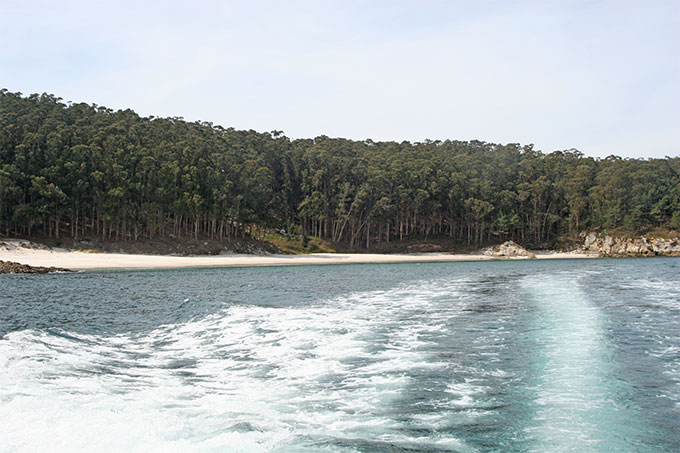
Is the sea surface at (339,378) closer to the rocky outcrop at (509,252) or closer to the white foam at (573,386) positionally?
the white foam at (573,386)

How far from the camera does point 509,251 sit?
73.2m

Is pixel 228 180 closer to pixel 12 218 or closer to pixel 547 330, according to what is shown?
pixel 12 218

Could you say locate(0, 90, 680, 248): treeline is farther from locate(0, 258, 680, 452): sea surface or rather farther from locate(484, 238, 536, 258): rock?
locate(0, 258, 680, 452): sea surface

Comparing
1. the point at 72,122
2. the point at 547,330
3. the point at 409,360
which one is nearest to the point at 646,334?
the point at 547,330

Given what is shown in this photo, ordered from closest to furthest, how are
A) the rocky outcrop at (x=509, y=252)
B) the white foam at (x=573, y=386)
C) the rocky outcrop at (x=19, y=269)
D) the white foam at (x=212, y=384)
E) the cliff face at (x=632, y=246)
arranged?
the white foam at (x=212, y=384), the white foam at (x=573, y=386), the rocky outcrop at (x=19, y=269), the cliff face at (x=632, y=246), the rocky outcrop at (x=509, y=252)

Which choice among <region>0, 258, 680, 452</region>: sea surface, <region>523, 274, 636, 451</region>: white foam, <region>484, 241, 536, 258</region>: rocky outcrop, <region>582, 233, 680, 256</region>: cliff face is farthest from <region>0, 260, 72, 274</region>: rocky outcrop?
<region>582, 233, 680, 256</region>: cliff face

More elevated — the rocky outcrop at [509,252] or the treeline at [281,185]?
the treeline at [281,185]

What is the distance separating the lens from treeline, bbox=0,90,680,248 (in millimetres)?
53531

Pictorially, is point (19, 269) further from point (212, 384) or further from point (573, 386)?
point (573, 386)

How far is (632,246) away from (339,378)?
79062 mm

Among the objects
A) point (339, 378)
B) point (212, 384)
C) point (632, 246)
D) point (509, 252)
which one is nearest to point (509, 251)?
point (509, 252)

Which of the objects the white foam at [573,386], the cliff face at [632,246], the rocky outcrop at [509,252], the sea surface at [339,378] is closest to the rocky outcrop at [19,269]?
the sea surface at [339,378]

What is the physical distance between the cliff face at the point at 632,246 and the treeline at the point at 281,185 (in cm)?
415

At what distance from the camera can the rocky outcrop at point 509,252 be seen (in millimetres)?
72312
